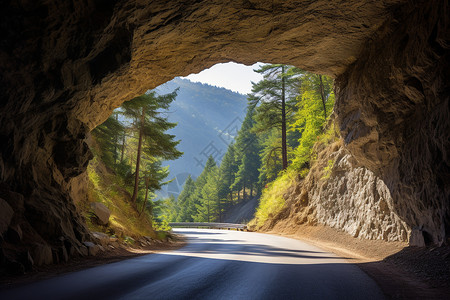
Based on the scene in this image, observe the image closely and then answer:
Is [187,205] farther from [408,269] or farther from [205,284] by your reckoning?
[205,284]

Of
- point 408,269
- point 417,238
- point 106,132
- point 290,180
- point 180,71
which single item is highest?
point 180,71

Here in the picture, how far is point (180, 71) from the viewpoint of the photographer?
12.1 m

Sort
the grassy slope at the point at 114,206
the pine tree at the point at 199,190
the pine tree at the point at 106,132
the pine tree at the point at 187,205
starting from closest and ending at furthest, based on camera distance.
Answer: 1. the grassy slope at the point at 114,206
2. the pine tree at the point at 106,132
3. the pine tree at the point at 199,190
4. the pine tree at the point at 187,205

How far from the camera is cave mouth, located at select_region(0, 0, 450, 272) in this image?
21.9 feet

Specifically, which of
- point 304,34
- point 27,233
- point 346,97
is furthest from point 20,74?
point 346,97

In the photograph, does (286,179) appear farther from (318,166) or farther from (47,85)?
(47,85)

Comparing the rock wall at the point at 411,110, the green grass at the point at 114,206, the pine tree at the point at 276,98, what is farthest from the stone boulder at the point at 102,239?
the pine tree at the point at 276,98

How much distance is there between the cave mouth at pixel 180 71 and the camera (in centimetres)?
667

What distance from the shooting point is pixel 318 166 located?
22.1m

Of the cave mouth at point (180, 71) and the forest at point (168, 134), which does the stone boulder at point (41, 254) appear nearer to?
the cave mouth at point (180, 71)

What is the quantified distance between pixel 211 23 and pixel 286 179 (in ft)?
67.0

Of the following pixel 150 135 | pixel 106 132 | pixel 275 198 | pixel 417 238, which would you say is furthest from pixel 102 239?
pixel 275 198

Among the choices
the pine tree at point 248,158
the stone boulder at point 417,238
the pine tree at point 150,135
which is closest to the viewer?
the stone boulder at point 417,238

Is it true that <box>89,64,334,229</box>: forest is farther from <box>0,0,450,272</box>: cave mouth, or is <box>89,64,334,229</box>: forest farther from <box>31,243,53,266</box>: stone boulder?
<box>31,243,53,266</box>: stone boulder
